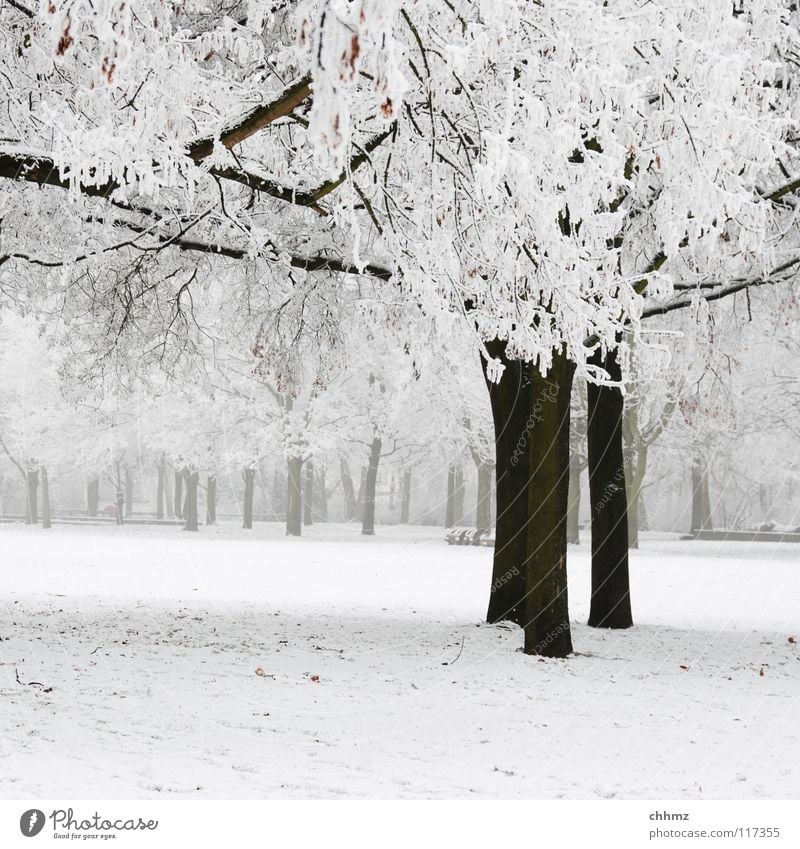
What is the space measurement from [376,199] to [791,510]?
1682 inches

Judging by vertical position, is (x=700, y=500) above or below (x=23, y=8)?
below

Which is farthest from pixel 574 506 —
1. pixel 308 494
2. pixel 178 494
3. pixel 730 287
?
pixel 178 494

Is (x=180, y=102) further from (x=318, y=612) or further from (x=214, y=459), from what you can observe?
(x=214, y=459)

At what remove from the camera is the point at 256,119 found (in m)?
5.48

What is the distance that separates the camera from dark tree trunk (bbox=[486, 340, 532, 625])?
1077 centimetres

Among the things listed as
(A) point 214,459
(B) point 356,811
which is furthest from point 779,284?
(A) point 214,459

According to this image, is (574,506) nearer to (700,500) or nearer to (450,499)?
(700,500)

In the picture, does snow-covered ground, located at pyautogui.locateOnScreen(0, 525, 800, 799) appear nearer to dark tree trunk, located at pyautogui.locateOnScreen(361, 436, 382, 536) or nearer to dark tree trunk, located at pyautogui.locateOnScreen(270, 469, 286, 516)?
dark tree trunk, located at pyautogui.locateOnScreen(361, 436, 382, 536)

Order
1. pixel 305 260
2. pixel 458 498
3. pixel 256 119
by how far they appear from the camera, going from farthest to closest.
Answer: pixel 458 498 < pixel 305 260 < pixel 256 119

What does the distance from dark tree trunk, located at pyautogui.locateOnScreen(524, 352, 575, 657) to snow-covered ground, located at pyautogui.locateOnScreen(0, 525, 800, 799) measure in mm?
354

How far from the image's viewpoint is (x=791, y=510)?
4550 cm

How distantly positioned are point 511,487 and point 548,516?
6.38 feet

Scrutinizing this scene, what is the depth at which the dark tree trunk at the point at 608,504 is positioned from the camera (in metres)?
10.8

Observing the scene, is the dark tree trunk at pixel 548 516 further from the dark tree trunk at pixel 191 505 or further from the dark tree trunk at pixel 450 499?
the dark tree trunk at pixel 191 505
